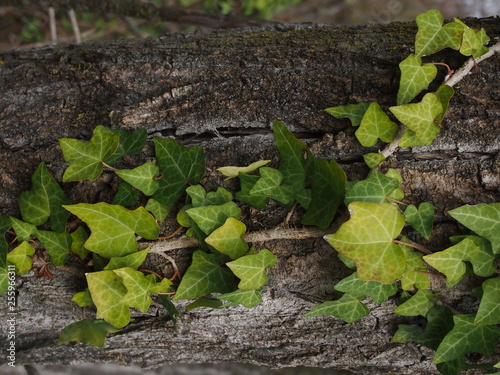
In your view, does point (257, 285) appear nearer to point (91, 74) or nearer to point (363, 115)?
point (363, 115)

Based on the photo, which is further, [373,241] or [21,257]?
[21,257]

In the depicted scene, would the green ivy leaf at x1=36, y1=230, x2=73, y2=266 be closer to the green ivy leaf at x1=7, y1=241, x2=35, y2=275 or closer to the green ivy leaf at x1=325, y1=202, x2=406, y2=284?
the green ivy leaf at x1=7, y1=241, x2=35, y2=275

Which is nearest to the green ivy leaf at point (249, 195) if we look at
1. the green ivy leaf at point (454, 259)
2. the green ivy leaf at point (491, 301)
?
the green ivy leaf at point (454, 259)

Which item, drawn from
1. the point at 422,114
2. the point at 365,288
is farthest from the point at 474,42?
the point at 365,288

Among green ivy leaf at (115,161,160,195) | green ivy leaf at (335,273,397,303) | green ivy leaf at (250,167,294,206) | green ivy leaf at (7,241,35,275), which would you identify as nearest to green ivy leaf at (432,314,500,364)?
green ivy leaf at (335,273,397,303)

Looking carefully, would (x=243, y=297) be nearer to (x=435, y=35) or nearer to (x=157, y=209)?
(x=157, y=209)

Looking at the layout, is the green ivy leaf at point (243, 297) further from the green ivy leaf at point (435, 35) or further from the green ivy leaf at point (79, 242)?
the green ivy leaf at point (435, 35)
